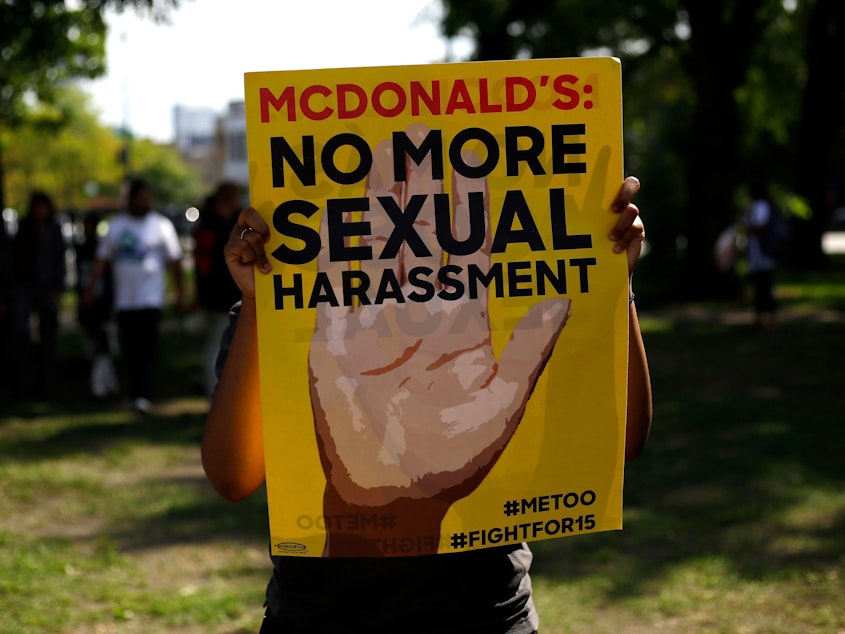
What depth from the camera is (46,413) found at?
9.70 metres

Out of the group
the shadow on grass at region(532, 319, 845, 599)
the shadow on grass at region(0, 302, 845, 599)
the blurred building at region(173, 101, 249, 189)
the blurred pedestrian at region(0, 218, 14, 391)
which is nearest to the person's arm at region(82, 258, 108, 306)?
the shadow on grass at region(0, 302, 845, 599)

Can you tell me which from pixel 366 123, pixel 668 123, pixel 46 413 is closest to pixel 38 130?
pixel 46 413

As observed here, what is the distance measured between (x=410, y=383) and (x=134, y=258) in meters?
7.55

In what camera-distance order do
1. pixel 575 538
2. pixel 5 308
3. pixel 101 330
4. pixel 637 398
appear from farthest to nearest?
1. pixel 5 308
2. pixel 101 330
3. pixel 575 538
4. pixel 637 398

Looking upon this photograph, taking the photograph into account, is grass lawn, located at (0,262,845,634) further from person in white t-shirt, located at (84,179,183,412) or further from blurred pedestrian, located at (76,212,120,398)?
person in white t-shirt, located at (84,179,183,412)

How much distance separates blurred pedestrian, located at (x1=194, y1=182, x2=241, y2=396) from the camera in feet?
27.6

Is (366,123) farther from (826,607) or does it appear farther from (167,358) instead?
(167,358)

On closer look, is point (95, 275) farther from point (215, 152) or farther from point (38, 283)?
point (215, 152)

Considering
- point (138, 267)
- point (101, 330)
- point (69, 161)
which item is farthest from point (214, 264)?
point (69, 161)

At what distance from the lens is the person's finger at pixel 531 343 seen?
2.07 metres

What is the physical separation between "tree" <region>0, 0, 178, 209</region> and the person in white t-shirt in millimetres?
1744

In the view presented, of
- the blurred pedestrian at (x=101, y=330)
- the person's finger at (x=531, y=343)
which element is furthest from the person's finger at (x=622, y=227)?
the blurred pedestrian at (x=101, y=330)

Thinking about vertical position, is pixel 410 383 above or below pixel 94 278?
above

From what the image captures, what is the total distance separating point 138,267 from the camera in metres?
9.18
